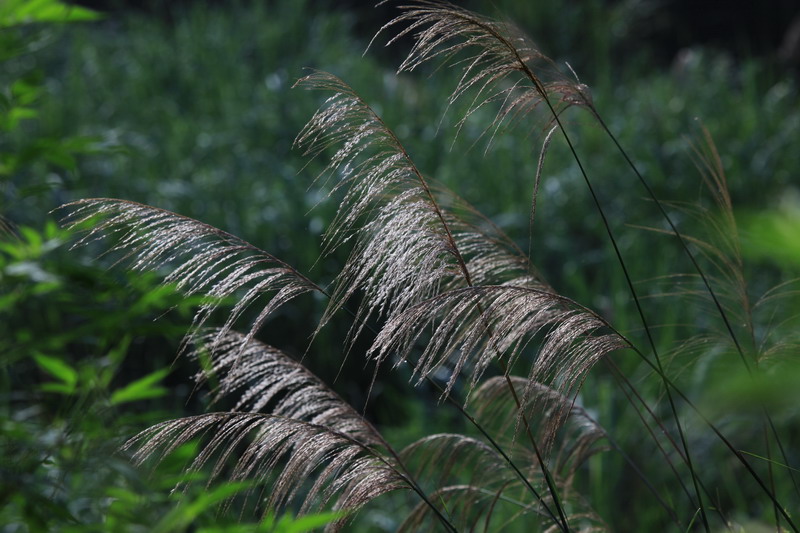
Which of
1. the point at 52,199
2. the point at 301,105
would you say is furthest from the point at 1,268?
the point at 301,105

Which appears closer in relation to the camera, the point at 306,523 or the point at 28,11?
the point at 306,523

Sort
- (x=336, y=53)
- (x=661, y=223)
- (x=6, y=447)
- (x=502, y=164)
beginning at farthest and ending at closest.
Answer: (x=336, y=53) < (x=502, y=164) < (x=661, y=223) < (x=6, y=447)

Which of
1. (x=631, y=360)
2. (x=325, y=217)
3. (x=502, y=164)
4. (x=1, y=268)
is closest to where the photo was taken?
(x=1, y=268)

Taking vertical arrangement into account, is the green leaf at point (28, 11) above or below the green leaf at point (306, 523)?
above

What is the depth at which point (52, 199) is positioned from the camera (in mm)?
4668

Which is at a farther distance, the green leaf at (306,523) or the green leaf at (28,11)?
the green leaf at (28,11)

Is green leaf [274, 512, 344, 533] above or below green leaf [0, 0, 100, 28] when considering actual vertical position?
below

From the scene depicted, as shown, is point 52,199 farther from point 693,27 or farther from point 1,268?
point 693,27

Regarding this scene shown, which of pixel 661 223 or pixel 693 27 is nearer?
pixel 661 223

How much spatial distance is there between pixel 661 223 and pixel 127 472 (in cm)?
417

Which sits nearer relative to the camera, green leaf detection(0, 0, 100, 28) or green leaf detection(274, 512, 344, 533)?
green leaf detection(274, 512, 344, 533)

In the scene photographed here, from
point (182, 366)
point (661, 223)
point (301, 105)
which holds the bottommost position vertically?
point (182, 366)

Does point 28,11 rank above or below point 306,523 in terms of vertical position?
above

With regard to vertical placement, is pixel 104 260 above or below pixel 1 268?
below
